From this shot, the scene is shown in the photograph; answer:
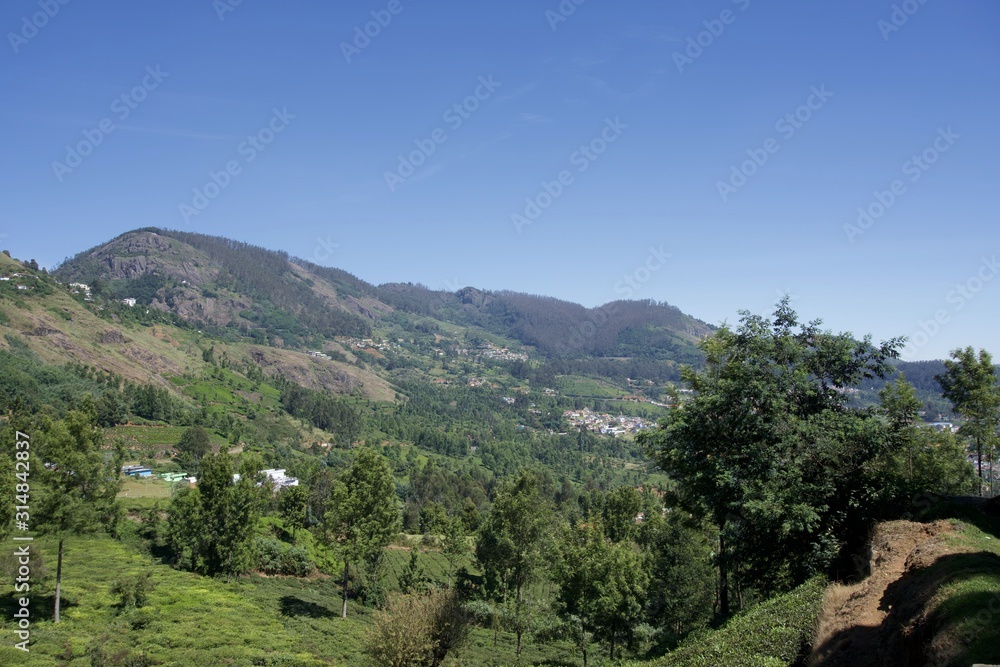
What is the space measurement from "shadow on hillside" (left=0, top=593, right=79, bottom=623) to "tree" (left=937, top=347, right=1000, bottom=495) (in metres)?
42.0

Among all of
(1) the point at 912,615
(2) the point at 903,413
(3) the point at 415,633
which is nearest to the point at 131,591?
(3) the point at 415,633

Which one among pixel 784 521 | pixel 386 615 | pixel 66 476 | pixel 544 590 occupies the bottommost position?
pixel 544 590

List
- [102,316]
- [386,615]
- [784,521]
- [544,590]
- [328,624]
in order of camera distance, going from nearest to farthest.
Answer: [784,521] < [386,615] < [328,624] < [544,590] < [102,316]

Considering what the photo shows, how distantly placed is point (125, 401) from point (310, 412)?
58.1m

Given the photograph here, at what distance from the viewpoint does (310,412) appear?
170625 mm

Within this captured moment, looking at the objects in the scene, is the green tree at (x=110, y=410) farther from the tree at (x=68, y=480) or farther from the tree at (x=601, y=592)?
the tree at (x=601, y=592)

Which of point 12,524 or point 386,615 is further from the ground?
point 12,524

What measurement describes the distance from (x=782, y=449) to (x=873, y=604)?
6016 mm

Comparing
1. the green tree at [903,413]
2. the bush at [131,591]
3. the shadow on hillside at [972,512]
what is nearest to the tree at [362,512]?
the bush at [131,591]

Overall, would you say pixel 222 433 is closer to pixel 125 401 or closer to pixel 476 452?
pixel 125 401

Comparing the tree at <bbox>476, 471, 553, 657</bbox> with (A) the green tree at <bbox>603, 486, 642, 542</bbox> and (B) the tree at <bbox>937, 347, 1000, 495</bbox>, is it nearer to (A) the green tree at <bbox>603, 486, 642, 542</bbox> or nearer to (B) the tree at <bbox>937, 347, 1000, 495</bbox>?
(A) the green tree at <bbox>603, 486, 642, 542</bbox>

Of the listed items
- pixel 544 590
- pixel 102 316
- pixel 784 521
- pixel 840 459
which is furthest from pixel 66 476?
pixel 102 316

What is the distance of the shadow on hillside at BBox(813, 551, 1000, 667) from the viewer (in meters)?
8.73

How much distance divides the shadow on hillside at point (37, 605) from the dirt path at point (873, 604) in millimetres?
28045
